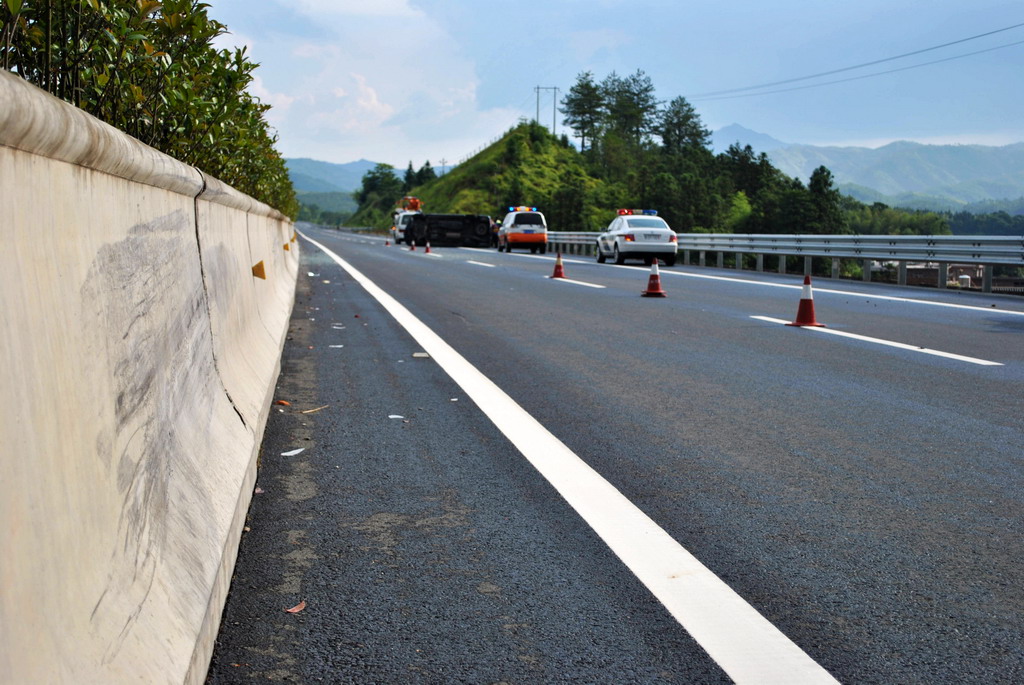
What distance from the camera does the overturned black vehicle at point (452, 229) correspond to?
181 ft

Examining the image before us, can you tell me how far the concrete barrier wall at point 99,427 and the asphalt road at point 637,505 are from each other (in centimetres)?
34

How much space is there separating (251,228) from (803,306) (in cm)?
680

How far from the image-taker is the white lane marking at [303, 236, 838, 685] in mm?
2795

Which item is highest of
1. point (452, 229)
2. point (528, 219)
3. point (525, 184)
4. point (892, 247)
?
point (525, 184)

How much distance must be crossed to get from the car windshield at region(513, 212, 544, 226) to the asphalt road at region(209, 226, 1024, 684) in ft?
119

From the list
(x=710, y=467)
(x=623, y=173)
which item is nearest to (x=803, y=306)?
(x=710, y=467)

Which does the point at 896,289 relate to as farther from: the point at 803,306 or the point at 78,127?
the point at 78,127

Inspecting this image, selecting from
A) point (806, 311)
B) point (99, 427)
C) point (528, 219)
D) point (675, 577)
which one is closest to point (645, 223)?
point (528, 219)

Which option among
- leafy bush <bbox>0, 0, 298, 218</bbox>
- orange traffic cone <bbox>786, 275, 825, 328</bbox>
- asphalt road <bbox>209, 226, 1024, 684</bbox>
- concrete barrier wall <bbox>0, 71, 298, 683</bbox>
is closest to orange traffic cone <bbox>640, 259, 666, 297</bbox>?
orange traffic cone <bbox>786, 275, 825, 328</bbox>

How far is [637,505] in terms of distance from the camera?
4.34 metres

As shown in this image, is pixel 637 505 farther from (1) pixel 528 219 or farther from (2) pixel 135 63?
(1) pixel 528 219

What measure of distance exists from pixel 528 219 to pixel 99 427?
43.7m

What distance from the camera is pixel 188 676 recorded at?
2404 millimetres

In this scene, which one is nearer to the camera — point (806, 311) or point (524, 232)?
point (806, 311)
